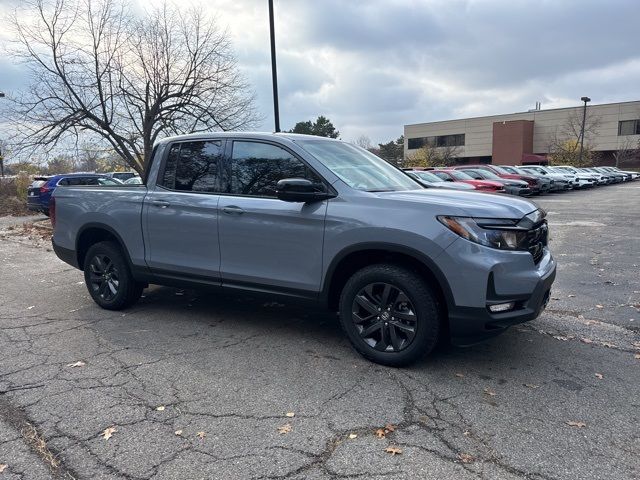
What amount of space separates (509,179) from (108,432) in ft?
74.8

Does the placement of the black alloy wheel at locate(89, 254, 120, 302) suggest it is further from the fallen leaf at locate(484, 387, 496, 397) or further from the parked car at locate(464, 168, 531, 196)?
the parked car at locate(464, 168, 531, 196)

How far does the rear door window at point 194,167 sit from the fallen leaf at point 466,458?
321 cm

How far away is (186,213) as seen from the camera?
16.3 feet

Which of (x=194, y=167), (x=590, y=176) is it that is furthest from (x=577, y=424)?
→ (x=590, y=176)

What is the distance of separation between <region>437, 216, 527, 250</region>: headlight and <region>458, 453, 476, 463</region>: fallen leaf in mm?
1474

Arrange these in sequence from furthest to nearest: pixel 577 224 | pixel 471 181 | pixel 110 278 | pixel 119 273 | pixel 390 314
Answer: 1. pixel 471 181
2. pixel 577 224
3. pixel 110 278
4. pixel 119 273
5. pixel 390 314

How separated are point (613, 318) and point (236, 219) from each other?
409 cm

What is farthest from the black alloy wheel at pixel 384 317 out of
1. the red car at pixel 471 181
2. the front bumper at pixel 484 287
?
the red car at pixel 471 181

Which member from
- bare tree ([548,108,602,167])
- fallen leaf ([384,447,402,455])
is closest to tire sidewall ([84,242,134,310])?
fallen leaf ([384,447,402,455])

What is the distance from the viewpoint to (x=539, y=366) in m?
4.07

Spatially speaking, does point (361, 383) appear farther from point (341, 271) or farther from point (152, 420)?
point (152, 420)

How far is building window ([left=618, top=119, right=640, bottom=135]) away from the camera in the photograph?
63.1 metres

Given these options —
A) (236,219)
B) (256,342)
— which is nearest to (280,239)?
(236,219)

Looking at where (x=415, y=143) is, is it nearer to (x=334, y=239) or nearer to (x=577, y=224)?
(x=577, y=224)
